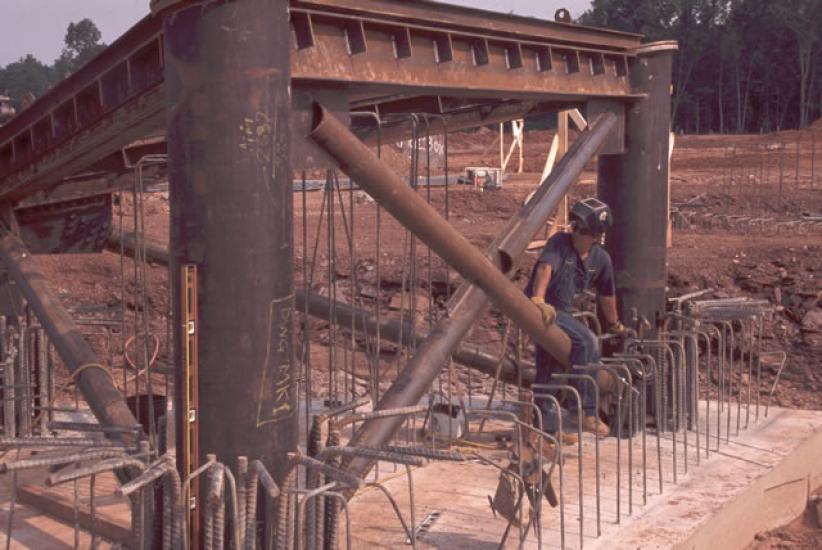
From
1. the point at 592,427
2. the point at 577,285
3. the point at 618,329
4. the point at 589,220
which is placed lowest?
the point at 592,427

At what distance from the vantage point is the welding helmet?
786 centimetres

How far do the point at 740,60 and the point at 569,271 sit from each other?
60273 millimetres

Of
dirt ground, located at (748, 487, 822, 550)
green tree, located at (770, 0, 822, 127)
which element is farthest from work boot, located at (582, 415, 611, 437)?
green tree, located at (770, 0, 822, 127)

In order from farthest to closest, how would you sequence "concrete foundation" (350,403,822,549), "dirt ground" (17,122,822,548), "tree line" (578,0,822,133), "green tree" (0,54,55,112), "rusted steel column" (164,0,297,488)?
"green tree" (0,54,55,112) < "tree line" (578,0,822,133) < "dirt ground" (17,122,822,548) < "concrete foundation" (350,403,822,549) < "rusted steel column" (164,0,297,488)

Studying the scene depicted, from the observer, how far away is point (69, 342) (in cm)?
613

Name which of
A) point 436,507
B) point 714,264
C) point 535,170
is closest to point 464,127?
point 436,507

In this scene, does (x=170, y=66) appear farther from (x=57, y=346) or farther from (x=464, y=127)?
(x=464, y=127)

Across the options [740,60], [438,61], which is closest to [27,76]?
[740,60]

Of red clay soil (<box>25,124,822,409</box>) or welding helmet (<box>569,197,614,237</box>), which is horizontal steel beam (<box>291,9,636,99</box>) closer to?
welding helmet (<box>569,197,614,237</box>)

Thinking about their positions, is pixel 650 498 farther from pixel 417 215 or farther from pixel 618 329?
pixel 417 215

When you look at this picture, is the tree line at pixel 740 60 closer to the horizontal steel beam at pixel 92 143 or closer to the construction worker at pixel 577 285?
the construction worker at pixel 577 285

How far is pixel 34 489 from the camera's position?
6676mm

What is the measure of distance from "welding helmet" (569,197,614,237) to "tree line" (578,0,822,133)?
55.8 meters

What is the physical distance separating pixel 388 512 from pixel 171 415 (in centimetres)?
296
